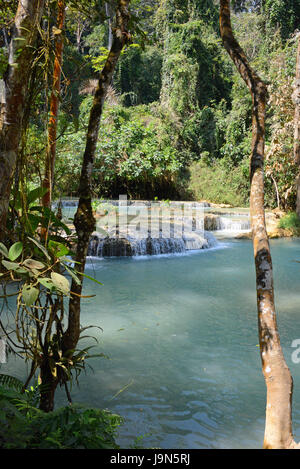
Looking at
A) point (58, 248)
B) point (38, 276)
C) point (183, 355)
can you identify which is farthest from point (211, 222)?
point (38, 276)

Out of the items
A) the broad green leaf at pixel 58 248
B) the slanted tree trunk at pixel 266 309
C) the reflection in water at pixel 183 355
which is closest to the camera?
the slanted tree trunk at pixel 266 309

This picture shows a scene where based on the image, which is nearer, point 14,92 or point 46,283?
point 46,283

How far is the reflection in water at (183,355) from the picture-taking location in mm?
2846

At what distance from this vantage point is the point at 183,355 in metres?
4.07

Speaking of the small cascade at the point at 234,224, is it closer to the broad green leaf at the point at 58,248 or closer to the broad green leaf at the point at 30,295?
the broad green leaf at the point at 58,248

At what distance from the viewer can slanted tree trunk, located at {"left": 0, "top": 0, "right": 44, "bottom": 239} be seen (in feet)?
5.63

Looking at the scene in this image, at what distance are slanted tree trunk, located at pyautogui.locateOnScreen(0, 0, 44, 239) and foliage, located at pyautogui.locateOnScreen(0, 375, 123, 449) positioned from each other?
0.74 metres

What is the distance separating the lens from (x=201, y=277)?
7582 mm

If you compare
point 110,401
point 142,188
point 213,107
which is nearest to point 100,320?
point 110,401

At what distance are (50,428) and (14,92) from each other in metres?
1.44

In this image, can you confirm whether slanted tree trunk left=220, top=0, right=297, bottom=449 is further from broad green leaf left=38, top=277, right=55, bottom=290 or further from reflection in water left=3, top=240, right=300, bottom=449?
broad green leaf left=38, top=277, right=55, bottom=290

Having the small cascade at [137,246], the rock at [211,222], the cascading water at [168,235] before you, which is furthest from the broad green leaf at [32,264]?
A: the rock at [211,222]

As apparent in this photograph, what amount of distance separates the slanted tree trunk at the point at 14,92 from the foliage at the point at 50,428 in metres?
0.74

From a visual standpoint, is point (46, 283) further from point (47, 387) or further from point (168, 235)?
point (168, 235)
